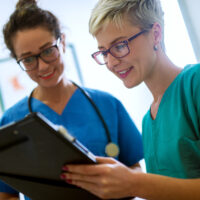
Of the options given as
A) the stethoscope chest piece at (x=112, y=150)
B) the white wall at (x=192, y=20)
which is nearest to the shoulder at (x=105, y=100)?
the stethoscope chest piece at (x=112, y=150)

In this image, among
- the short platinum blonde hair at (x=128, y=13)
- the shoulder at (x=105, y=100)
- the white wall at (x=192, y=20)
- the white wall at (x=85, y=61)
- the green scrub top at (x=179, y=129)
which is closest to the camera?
the green scrub top at (x=179, y=129)

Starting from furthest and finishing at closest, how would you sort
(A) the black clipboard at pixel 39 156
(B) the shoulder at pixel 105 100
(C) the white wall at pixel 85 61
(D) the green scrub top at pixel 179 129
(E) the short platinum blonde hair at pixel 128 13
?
(C) the white wall at pixel 85 61 < (B) the shoulder at pixel 105 100 < (E) the short platinum blonde hair at pixel 128 13 < (D) the green scrub top at pixel 179 129 < (A) the black clipboard at pixel 39 156

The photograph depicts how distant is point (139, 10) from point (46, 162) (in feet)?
1.63

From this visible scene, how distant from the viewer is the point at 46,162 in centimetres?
52

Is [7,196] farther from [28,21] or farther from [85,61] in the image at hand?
[85,61]

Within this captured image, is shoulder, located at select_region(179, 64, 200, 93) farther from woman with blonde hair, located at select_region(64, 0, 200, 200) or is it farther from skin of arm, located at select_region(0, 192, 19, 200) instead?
skin of arm, located at select_region(0, 192, 19, 200)

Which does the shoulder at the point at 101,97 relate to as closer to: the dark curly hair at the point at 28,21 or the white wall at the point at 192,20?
the dark curly hair at the point at 28,21

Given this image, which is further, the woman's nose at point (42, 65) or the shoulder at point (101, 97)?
the shoulder at point (101, 97)

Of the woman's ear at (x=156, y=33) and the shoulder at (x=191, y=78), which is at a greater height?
the woman's ear at (x=156, y=33)

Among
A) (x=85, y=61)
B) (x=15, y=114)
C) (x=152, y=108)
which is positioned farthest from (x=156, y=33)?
(x=85, y=61)

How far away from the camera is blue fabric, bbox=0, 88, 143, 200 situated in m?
0.94

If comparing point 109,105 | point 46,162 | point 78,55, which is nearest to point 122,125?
point 109,105

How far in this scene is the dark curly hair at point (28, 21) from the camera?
920mm

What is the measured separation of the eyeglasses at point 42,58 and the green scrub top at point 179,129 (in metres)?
0.46
